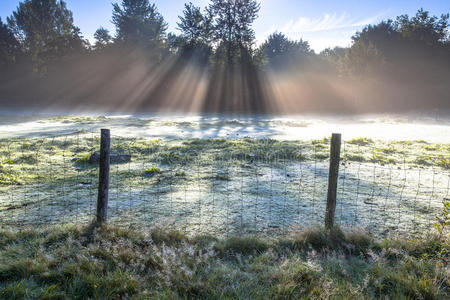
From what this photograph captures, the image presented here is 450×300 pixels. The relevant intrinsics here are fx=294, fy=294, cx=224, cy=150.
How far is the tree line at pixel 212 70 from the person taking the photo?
1571 inches

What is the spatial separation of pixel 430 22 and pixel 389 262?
50.5m

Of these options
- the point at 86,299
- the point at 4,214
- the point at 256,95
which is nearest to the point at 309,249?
the point at 86,299

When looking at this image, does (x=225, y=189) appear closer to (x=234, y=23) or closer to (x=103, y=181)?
(x=103, y=181)

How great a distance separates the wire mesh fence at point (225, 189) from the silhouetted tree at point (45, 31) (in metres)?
42.3

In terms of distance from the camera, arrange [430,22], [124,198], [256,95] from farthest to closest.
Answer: [430,22] < [256,95] < [124,198]

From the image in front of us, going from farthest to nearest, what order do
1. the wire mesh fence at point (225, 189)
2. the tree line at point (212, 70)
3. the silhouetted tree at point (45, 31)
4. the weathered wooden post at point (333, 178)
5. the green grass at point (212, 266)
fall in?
1. the silhouetted tree at point (45, 31)
2. the tree line at point (212, 70)
3. the wire mesh fence at point (225, 189)
4. the weathered wooden post at point (333, 178)
5. the green grass at point (212, 266)

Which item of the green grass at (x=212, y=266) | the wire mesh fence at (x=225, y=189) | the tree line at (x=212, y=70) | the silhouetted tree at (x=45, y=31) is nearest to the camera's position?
the green grass at (x=212, y=266)

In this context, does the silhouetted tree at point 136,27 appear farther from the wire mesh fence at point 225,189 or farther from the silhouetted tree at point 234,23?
the wire mesh fence at point 225,189

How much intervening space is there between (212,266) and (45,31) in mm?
59362

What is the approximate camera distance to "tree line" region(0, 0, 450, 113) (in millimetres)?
39906

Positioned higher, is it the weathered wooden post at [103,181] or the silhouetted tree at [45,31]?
the silhouetted tree at [45,31]

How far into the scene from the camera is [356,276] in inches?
135

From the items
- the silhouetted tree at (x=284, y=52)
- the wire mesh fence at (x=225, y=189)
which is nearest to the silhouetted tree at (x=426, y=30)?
the silhouetted tree at (x=284, y=52)

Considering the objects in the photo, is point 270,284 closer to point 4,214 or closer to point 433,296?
point 433,296
